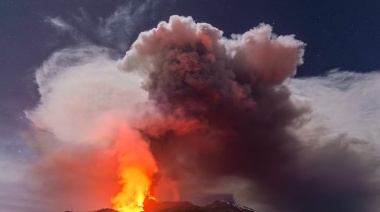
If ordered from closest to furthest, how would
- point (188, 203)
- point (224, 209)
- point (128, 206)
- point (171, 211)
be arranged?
point (128, 206) → point (171, 211) → point (188, 203) → point (224, 209)

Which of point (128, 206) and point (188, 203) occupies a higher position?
point (188, 203)

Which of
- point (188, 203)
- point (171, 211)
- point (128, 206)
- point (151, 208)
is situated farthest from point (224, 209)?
point (128, 206)

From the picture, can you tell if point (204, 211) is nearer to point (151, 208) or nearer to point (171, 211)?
point (171, 211)

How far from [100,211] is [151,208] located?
1313 inches

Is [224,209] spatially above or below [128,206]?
above

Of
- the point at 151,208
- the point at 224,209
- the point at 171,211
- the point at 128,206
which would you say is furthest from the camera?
the point at 224,209

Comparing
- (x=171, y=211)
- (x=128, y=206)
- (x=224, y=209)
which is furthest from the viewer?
(x=224, y=209)

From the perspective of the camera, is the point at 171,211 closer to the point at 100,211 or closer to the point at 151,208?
the point at 151,208

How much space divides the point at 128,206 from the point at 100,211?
40759mm

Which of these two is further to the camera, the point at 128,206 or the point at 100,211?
the point at 100,211

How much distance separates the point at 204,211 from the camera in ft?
489

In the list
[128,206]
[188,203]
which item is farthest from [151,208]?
[188,203]

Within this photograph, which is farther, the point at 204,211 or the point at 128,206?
the point at 204,211

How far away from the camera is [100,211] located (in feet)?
461
